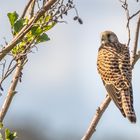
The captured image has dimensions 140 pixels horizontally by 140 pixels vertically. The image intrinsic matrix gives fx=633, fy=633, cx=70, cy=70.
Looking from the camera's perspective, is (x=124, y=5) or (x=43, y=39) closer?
(x=43, y=39)

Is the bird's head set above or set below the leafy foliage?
below

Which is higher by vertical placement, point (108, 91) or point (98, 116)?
point (98, 116)

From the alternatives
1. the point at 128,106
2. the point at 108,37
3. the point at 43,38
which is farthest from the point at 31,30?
the point at 108,37

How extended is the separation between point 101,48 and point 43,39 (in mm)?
6095

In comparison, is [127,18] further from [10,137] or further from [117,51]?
[117,51]

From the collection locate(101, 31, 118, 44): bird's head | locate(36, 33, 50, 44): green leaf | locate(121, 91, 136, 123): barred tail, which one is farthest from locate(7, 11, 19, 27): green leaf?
locate(101, 31, 118, 44): bird's head

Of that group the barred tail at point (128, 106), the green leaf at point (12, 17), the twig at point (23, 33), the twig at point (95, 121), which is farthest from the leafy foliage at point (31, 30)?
the barred tail at point (128, 106)

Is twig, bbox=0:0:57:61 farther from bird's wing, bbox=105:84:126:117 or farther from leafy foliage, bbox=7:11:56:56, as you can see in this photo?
bird's wing, bbox=105:84:126:117

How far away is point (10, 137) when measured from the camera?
14.3 ft

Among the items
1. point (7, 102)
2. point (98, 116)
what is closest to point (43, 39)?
point (7, 102)

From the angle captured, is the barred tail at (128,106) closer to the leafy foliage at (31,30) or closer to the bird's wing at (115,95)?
the bird's wing at (115,95)

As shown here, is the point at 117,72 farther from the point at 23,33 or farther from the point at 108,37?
the point at 23,33

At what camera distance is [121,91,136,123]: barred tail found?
775 cm

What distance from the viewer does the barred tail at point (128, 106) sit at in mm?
7750
